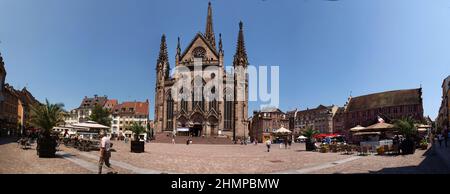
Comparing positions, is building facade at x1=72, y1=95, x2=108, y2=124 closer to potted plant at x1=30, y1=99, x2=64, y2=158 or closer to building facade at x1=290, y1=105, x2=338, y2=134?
potted plant at x1=30, y1=99, x2=64, y2=158

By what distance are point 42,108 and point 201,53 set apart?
60.0 meters

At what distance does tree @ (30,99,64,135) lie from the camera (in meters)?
11.8

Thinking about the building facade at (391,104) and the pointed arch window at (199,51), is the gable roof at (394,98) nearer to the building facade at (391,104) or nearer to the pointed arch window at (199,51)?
the building facade at (391,104)

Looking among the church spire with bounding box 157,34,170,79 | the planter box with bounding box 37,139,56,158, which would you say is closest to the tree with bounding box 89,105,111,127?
the planter box with bounding box 37,139,56,158

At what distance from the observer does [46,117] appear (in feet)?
40.0

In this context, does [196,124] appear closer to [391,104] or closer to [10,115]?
[391,104]

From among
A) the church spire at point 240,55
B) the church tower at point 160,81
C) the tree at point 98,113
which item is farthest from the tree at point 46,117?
the church tower at point 160,81

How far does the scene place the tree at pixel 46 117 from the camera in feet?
38.6

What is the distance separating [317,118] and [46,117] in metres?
89.2

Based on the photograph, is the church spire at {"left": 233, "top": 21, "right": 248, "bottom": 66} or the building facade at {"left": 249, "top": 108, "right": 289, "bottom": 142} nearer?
the church spire at {"left": 233, "top": 21, "right": 248, "bottom": 66}

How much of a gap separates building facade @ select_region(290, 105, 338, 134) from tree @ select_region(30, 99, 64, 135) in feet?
264

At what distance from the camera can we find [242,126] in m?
64.1

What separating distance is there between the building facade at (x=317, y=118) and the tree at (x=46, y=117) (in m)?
80.5
